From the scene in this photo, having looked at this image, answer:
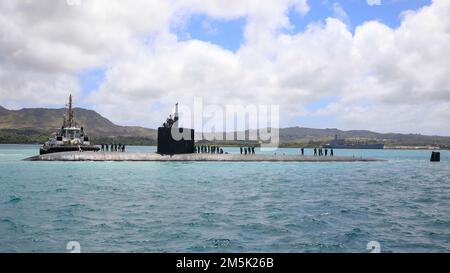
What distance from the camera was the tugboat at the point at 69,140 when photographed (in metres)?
63.8

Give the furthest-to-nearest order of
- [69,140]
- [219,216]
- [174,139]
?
[69,140]
[174,139]
[219,216]

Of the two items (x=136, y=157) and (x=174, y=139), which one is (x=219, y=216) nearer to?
(x=174, y=139)

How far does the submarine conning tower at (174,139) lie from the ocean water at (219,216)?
46.1 ft

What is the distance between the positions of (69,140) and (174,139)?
102 ft

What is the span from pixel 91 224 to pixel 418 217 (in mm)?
11776

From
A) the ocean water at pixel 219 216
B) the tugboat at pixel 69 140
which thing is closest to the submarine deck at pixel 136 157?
the ocean water at pixel 219 216

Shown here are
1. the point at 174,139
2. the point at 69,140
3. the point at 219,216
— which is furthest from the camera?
the point at 69,140

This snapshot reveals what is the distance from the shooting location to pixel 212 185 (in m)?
25.0

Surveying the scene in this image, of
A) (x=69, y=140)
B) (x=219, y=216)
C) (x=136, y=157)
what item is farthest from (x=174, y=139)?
(x=69, y=140)

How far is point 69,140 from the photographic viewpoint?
219ft

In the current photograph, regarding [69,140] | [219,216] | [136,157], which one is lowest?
[219,216]

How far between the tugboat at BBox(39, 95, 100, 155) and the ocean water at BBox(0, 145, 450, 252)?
38.6 metres

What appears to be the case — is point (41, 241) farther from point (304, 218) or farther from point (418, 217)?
point (418, 217)

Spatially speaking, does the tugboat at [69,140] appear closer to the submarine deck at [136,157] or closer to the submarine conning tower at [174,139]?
the submarine deck at [136,157]
